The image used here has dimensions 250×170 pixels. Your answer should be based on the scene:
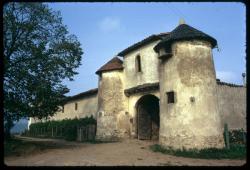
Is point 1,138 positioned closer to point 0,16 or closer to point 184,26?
point 0,16

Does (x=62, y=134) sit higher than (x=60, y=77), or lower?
lower

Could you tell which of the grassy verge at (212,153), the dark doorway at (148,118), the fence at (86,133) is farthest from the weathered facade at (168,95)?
the fence at (86,133)

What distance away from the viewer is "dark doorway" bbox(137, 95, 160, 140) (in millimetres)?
21125

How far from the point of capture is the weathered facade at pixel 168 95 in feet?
48.7

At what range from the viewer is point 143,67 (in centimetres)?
2073

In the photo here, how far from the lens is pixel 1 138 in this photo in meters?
4.91

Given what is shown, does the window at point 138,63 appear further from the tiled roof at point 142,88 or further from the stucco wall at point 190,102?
the stucco wall at point 190,102

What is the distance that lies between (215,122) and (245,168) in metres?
11.3

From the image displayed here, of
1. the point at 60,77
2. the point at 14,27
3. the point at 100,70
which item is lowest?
the point at 60,77

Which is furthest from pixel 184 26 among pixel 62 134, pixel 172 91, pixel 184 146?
pixel 62 134

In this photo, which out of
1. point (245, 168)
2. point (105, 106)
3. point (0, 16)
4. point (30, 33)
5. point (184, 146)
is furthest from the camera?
point (105, 106)

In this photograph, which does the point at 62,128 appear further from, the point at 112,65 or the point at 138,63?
the point at 138,63

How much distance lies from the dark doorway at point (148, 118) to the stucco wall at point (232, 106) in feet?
16.3

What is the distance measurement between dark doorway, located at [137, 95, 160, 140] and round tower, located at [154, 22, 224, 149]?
5.20 meters
